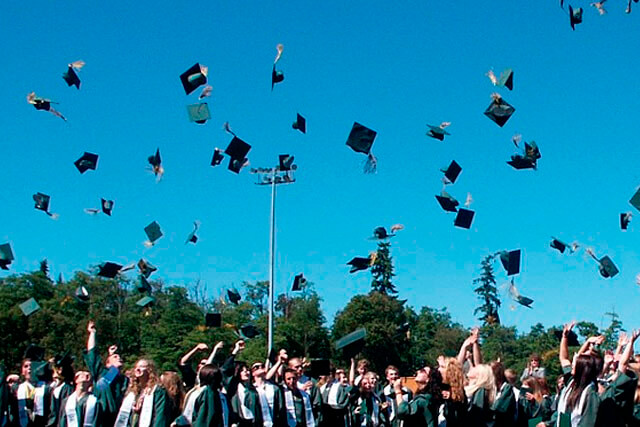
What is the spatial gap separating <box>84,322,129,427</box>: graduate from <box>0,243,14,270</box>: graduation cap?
5276 mm

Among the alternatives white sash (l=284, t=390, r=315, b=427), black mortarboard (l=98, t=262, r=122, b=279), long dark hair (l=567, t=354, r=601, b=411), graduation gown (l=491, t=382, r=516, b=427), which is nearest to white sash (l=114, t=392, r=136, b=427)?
white sash (l=284, t=390, r=315, b=427)

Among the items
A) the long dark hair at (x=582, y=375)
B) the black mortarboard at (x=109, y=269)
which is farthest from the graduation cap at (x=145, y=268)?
the long dark hair at (x=582, y=375)

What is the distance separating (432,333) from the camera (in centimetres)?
6862

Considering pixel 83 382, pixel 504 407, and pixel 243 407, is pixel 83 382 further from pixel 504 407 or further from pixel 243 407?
pixel 504 407

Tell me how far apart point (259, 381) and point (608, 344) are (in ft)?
72.8

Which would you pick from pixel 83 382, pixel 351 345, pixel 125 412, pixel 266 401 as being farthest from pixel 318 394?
pixel 125 412

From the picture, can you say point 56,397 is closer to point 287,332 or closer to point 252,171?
point 252,171

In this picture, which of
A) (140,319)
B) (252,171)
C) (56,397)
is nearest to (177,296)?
(140,319)

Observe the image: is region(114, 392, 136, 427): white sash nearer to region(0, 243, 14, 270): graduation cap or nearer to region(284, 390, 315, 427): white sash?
region(284, 390, 315, 427): white sash

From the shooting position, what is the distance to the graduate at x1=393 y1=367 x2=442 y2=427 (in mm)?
7301

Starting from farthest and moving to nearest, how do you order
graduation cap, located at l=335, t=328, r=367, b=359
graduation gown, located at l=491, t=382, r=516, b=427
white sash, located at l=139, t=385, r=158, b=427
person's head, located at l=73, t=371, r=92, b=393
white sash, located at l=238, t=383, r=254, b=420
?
graduation cap, located at l=335, t=328, r=367, b=359 < white sash, located at l=238, t=383, r=254, b=420 < person's head, located at l=73, t=371, r=92, b=393 < graduation gown, located at l=491, t=382, r=516, b=427 < white sash, located at l=139, t=385, r=158, b=427

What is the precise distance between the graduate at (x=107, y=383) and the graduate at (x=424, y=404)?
2.84 m

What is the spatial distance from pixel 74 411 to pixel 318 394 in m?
3.23

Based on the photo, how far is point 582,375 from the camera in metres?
5.90
